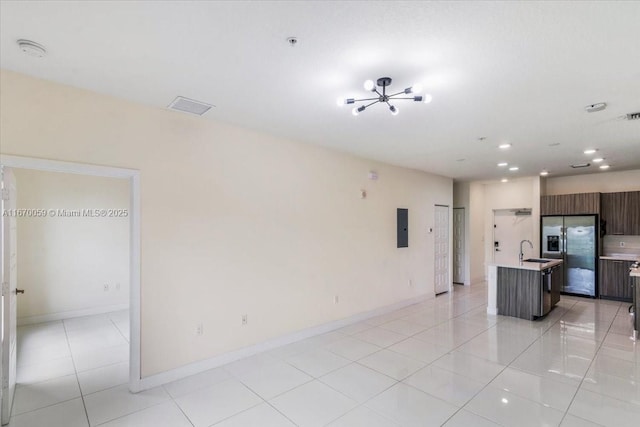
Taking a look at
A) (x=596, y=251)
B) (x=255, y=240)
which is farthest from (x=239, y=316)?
(x=596, y=251)

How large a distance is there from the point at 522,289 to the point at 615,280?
114 inches

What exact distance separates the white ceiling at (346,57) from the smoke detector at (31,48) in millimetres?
44

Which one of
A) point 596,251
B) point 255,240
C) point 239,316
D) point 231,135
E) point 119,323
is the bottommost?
point 119,323

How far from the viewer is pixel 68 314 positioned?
535 centimetres

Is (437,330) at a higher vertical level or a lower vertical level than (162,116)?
lower

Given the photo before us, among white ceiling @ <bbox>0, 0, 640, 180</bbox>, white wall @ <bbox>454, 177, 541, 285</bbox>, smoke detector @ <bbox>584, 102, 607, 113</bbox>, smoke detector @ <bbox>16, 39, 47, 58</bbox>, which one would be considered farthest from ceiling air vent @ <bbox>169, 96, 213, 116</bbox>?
white wall @ <bbox>454, 177, 541, 285</bbox>

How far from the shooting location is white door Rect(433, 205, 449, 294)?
7.39 m

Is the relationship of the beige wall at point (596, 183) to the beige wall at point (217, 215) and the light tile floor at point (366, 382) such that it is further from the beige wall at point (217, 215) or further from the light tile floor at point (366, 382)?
the beige wall at point (217, 215)

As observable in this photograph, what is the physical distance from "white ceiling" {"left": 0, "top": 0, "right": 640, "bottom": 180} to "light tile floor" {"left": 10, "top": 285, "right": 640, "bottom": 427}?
283 centimetres

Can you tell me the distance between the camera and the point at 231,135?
3809 mm

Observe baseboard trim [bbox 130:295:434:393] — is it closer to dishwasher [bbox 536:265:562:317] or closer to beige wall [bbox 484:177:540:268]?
dishwasher [bbox 536:265:562:317]

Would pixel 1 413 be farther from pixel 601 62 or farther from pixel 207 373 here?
pixel 601 62

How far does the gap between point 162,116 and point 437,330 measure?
475cm

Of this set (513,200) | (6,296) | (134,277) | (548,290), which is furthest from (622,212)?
(6,296)
